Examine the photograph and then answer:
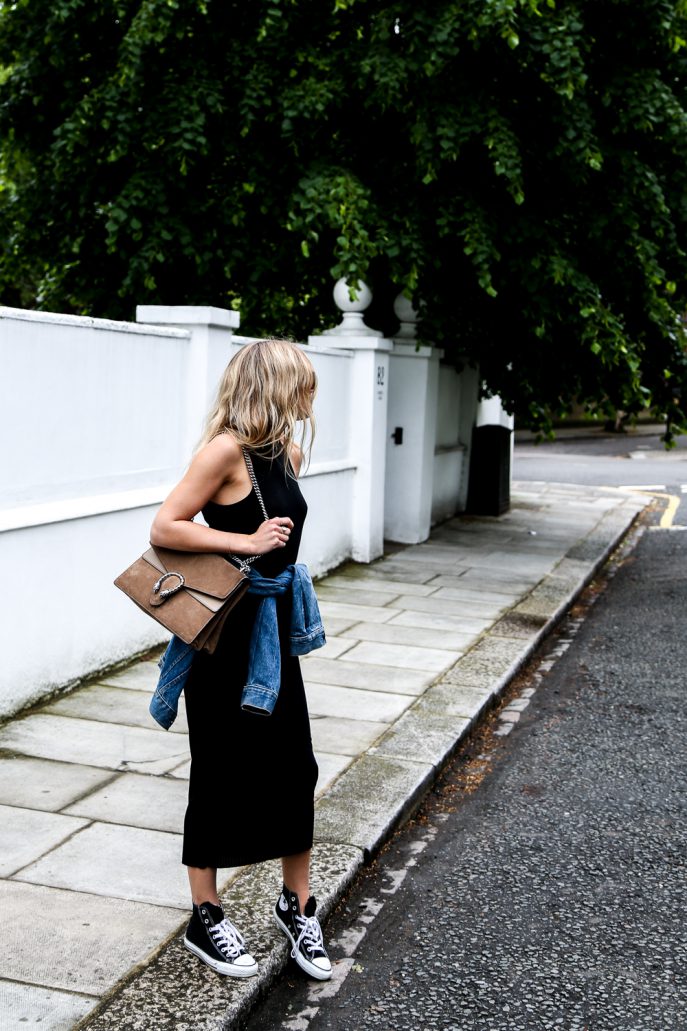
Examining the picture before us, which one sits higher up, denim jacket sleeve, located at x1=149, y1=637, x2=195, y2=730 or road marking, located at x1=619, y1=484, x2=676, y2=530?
denim jacket sleeve, located at x1=149, y1=637, x2=195, y2=730

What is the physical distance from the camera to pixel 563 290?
9.92 meters

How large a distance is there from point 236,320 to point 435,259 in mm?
2887

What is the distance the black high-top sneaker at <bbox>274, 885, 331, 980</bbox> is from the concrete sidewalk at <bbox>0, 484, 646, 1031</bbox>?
0.07m

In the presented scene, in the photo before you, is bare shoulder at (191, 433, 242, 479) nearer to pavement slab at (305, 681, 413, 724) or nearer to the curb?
the curb

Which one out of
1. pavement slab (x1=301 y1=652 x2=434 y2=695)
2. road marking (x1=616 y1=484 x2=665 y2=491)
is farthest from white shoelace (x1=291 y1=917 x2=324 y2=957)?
road marking (x1=616 y1=484 x2=665 y2=491)

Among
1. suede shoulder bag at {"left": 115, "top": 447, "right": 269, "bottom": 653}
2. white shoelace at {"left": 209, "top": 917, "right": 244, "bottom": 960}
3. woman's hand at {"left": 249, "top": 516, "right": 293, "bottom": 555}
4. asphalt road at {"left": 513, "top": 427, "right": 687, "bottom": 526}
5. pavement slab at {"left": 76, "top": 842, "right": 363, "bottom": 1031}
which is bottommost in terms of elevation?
pavement slab at {"left": 76, "top": 842, "right": 363, "bottom": 1031}

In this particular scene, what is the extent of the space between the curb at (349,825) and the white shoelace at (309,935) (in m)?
0.09

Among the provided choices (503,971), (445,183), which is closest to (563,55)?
(445,183)

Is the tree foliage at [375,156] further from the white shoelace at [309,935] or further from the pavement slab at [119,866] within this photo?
the white shoelace at [309,935]

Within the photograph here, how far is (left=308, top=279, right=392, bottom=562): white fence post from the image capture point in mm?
10242

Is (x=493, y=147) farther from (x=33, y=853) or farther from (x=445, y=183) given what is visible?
(x=33, y=853)

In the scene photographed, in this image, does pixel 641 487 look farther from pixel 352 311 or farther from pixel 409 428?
pixel 352 311

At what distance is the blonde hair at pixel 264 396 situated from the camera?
322cm

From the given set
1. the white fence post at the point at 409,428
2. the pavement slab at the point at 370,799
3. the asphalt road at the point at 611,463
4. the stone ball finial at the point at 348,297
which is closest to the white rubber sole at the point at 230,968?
the pavement slab at the point at 370,799
